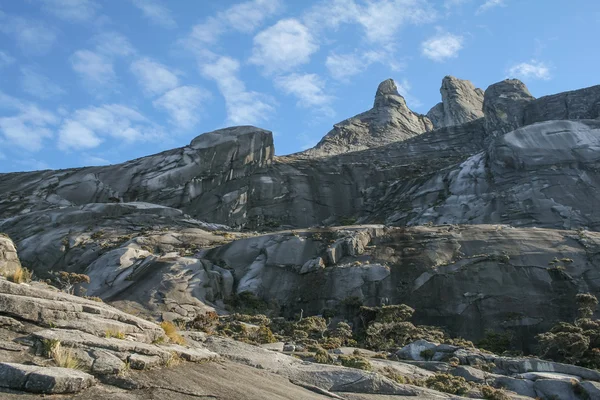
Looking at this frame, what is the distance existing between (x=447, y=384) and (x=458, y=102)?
5197 inches

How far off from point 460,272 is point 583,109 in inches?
2507

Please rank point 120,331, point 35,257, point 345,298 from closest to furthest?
point 120,331 → point 345,298 → point 35,257

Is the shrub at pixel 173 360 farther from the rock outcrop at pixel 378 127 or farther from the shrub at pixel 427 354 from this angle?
the rock outcrop at pixel 378 127

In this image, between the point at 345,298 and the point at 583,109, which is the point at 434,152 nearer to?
the point at 583,109

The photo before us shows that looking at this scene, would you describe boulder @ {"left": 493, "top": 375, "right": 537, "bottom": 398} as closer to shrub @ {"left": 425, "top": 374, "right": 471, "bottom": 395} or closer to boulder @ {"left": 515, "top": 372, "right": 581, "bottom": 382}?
A: boulder @ {"left": 515, "top": 372, "right": 581, "bottom": 382}

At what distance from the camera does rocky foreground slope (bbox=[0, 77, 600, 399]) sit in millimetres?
39656

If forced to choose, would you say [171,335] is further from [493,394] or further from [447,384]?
[493,394]

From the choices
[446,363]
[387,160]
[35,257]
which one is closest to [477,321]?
[446,363]

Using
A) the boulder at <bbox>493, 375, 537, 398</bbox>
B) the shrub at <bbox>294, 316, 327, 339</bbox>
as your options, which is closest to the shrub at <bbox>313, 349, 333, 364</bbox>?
the boulder at <bbox>493, 375, 537, 398</bbox>

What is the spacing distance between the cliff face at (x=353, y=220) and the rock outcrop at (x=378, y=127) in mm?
4646

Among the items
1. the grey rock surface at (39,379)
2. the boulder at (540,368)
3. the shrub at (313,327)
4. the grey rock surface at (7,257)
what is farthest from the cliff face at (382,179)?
the grey rock surface at (39,379)

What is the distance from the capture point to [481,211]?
2554 inches

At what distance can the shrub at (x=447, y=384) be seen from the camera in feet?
65.5

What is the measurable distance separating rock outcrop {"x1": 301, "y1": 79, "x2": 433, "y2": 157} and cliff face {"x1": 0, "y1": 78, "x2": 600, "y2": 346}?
4646mm
